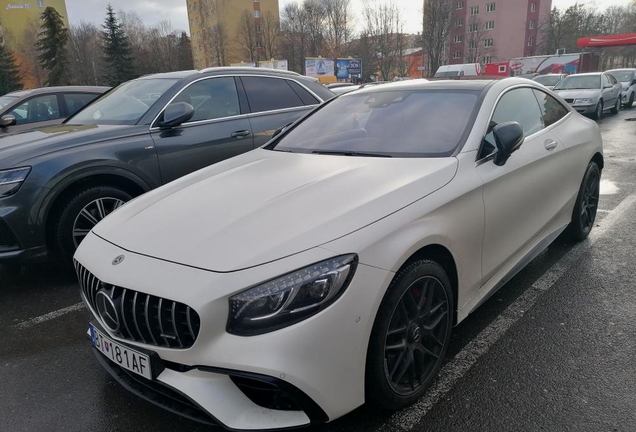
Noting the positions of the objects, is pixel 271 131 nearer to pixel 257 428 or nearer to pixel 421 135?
pixel 421 135

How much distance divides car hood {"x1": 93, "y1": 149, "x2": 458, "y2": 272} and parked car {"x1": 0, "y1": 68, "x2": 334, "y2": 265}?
1.43 meters

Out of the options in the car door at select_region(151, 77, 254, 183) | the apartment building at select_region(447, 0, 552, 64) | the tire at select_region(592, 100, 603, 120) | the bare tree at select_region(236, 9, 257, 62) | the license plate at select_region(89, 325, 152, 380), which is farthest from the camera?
the bare tree at select_region(236, 9, 257, 62)

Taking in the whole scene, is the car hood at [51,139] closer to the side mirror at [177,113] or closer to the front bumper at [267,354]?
the side mirror at [177,113]

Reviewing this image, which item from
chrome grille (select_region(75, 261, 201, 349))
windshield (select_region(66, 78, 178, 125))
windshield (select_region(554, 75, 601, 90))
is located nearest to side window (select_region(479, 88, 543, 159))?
chrome grille (select_region(75, 261, 201, 349))

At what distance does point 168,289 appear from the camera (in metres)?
1.89

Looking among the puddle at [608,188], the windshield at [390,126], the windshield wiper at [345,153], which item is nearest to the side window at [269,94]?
the windshield at [390,126]

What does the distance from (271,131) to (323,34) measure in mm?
80091

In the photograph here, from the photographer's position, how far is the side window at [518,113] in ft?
9.74

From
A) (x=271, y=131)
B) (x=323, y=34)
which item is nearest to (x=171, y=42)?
(x=323, y=34)

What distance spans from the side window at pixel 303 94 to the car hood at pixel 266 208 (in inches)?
110

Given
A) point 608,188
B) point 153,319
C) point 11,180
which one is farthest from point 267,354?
point 608,188

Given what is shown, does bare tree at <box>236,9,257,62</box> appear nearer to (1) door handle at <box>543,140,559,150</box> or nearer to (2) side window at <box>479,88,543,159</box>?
(2) side window at <box>479,88,543,159</box>

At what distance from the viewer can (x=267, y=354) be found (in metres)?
1.77

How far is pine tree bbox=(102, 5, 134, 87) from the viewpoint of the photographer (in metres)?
50.3
